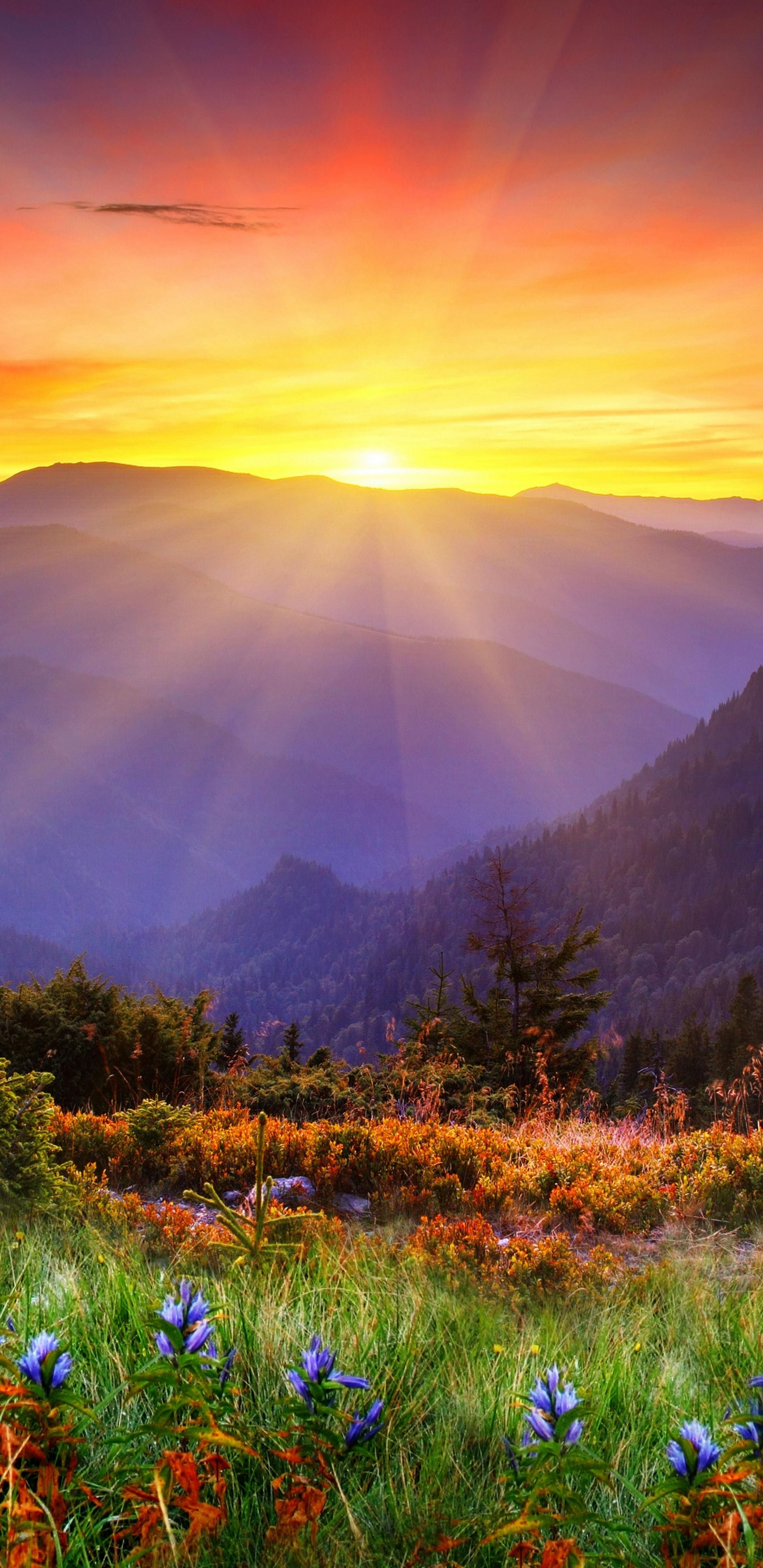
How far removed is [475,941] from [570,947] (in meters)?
1.46

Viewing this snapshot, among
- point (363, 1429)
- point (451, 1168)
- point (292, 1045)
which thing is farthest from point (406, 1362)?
point (292, 1045)

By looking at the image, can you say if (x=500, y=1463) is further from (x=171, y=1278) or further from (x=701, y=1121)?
(x=701, y=1121)

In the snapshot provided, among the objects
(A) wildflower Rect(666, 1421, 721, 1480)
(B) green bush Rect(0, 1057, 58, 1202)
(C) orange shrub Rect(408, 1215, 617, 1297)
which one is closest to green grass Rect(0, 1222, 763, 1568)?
(A) wildflower Rect(666, 1421, 721, 1480)

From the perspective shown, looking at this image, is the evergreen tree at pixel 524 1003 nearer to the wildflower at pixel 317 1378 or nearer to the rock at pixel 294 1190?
the rock at pixel 294 1190

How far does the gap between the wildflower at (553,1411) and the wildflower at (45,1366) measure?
890 millimetres

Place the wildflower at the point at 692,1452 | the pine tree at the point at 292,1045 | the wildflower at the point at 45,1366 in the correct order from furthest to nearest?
the pine tree at the point at 292,1045 → the wildflower at the point at 45,1366 → the wildflower at the point at 692,1452

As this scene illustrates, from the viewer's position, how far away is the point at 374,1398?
8.05ft

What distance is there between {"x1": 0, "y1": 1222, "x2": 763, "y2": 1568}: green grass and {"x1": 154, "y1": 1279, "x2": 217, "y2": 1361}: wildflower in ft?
0.43

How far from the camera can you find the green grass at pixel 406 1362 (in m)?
2.10

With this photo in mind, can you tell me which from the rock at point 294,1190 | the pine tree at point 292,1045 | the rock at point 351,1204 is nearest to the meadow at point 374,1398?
the rock at point 351,1204

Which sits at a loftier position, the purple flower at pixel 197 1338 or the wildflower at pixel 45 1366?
the wildflower at pixel 45 1366

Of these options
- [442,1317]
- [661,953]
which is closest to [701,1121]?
[442,1317]

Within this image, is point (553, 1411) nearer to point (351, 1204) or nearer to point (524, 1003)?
point (351, 1204)

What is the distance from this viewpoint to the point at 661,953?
16862 centimetres
